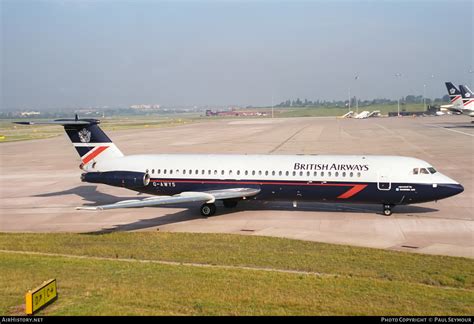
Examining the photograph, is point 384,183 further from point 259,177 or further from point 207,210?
point 207,210

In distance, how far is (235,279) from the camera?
1447 centimetres

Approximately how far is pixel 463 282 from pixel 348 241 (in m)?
5.84

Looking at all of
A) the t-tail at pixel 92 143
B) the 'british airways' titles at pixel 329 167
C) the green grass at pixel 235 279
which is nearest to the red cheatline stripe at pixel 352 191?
the 'british airways' titles at pixel 329 167

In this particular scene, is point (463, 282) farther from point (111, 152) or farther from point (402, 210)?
point (111, 152)

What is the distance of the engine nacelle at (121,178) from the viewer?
26422 mm

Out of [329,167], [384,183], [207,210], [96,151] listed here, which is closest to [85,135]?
[96,151]

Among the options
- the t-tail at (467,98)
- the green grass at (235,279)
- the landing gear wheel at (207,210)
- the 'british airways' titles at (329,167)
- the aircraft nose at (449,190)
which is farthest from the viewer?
the t-tail at (467,98)

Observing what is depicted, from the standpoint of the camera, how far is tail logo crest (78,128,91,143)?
2764cm

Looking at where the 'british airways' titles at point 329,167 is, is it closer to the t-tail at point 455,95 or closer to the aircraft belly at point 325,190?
the aircraft belly at point 325,190

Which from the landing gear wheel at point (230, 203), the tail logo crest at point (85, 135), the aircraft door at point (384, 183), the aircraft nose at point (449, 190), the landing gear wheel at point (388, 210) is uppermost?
the tail logo crest at point (85, 135)

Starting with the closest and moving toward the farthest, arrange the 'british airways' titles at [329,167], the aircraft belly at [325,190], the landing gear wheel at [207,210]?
the aircraft belly at [325,190], the 'british airways' titles at [329,167], the landing gear wheel at [207,210]

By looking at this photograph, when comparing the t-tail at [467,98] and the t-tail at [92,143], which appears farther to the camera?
the t-tail at [467,98]

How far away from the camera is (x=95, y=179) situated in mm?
27234

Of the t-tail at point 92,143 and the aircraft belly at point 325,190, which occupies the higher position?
the t-tail at point 92,143
